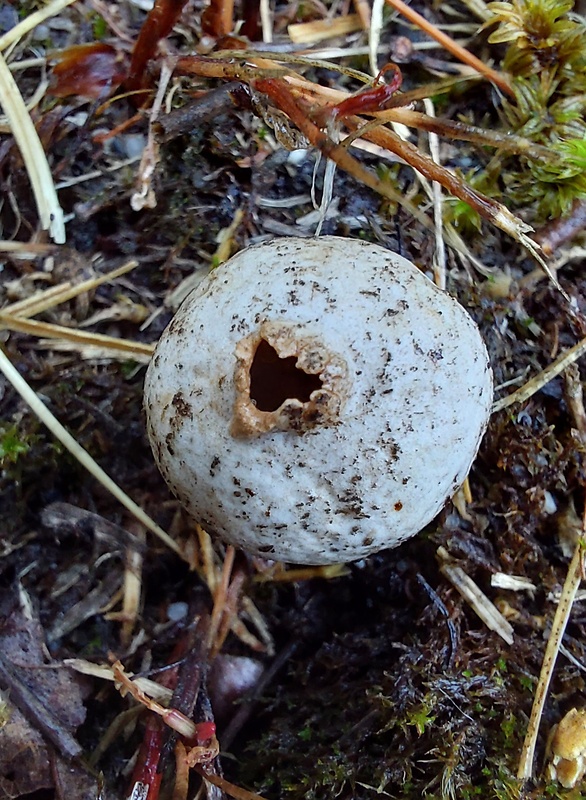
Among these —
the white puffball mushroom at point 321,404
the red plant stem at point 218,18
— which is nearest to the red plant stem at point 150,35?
the red plant stem at point 218,18

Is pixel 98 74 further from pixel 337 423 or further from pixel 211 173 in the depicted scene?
pixel 337 423

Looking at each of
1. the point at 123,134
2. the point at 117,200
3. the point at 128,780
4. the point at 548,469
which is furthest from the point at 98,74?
the point at 128,780

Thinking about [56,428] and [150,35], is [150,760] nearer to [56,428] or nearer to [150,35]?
[56,428]

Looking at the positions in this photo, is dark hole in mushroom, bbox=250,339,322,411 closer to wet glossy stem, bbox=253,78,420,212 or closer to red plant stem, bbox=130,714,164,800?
wet glossy stem, bbox=253,78,420,212

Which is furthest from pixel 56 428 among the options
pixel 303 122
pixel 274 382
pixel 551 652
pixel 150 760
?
pixel 551 652

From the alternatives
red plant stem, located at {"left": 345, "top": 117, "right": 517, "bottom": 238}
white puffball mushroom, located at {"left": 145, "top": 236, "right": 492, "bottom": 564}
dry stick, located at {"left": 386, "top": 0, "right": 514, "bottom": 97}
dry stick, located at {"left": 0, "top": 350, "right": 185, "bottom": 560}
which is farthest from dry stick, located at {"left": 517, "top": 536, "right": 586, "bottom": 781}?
dry stick, located at {"left": 386, "top": 0, "right": 514, "bottom": 97}

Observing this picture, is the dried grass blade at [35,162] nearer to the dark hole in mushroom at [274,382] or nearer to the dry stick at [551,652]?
the dark hole in mushroom at [274,382]
